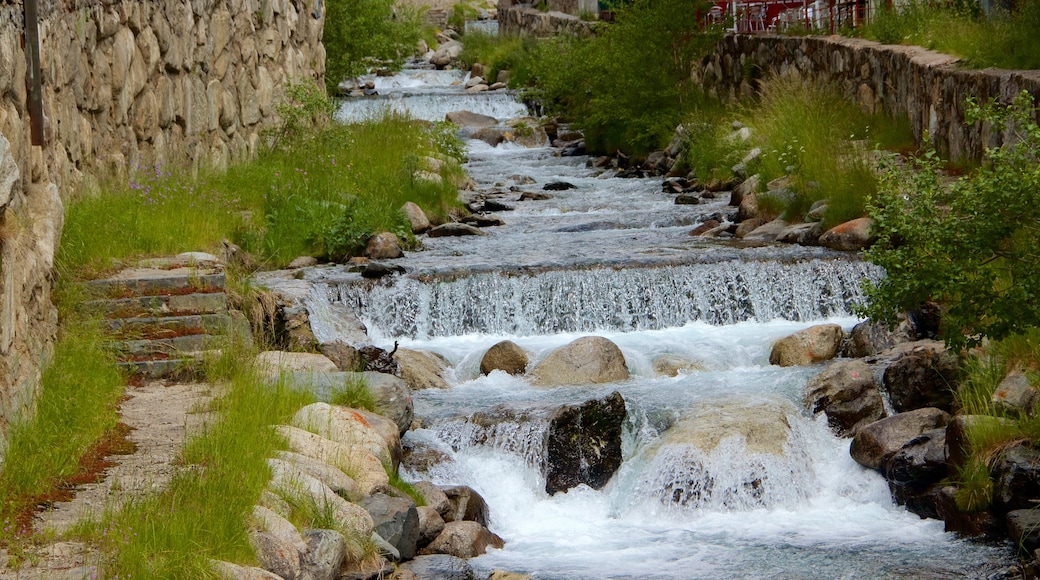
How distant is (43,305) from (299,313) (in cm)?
320

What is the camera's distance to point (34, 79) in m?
8.25

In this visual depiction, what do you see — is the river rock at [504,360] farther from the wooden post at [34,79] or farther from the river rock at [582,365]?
the wooden post at [34,79]

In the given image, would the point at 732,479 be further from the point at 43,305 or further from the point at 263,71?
the point at 263,71

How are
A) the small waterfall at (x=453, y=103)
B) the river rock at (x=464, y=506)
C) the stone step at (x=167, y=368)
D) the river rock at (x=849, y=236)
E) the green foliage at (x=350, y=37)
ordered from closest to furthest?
the river rock at (x=464, y=506)
the stone step at (x=167, y=368)
the river rock at (x=849, y=236)
the green foliage at (x=350, y=37)
the small waterfall at (x=453, y=103)

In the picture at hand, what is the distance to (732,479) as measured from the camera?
8.49 metres

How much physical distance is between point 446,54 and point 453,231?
2171 cm

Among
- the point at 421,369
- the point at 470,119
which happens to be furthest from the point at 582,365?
the point at 470,119

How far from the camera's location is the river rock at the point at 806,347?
422 inches

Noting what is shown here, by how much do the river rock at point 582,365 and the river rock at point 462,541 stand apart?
2.71 m

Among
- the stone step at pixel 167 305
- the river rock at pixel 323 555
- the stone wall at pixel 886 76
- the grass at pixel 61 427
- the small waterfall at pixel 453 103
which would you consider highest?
the stone wall at pixel 886 76

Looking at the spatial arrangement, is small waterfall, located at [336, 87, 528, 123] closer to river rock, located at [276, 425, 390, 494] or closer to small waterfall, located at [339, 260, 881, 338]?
small waterfall, located at [339, 260, 881, 338]

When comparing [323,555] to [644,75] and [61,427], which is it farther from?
[644,75]

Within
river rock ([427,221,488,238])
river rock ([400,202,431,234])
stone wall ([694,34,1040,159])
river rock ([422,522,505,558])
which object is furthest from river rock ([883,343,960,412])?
river rock ([400,202,431,234])

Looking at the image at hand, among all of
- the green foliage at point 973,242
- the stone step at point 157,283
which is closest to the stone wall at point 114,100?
the stone step at point 157,283
